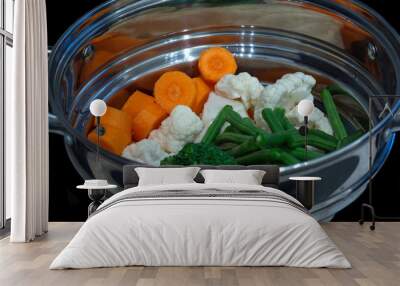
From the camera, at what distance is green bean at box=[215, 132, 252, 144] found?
7.67 m

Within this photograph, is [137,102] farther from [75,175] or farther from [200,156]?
[75,175]

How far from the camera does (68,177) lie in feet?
25.7

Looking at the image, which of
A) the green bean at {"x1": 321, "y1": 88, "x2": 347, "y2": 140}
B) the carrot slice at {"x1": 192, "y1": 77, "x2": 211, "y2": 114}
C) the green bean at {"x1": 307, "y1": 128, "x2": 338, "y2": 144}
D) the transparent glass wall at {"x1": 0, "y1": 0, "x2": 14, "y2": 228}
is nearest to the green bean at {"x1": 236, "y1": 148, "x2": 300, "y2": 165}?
the green bean at {"x1": 307, "y1": 128, "x2": 338, "y2": 144}

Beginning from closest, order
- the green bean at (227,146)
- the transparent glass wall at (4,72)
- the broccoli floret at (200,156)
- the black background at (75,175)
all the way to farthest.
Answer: the transparent glass wall at (4,72), the broccoli floret at (200,156), the green bean at (227,146), the black background at (75,175)

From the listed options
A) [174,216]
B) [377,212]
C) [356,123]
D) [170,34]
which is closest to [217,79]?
[170,34]

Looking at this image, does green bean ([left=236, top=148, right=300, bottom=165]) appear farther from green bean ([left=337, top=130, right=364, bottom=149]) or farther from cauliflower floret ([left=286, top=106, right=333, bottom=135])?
green bean ([left=337, top=130, right=364, bottom=149])

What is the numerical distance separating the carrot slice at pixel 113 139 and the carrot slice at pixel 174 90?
0.62 m

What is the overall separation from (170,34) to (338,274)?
4.34 metres

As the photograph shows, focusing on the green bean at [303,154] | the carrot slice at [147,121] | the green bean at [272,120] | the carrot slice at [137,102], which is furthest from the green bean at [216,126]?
the green bean at [303,154]

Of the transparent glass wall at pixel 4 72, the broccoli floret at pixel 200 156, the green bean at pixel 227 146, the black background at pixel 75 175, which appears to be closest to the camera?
the transparent glass wall at pixel 4 72

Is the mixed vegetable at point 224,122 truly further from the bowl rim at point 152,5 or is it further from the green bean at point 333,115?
the bowl rim at point 152,5

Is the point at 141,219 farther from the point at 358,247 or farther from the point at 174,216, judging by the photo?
the point at 358,247

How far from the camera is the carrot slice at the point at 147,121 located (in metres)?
7.73

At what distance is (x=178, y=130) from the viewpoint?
25.3 feet
